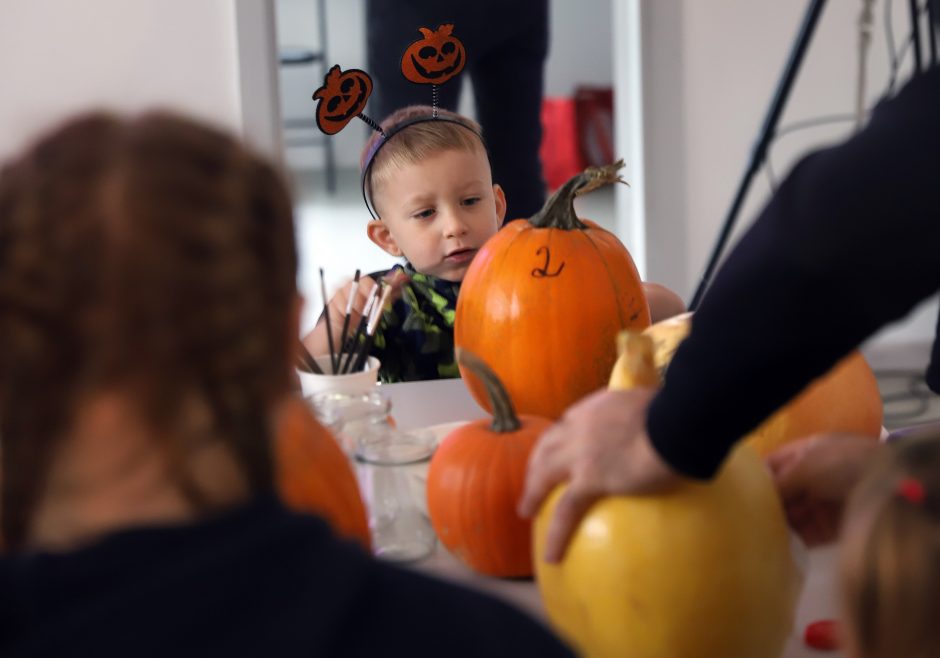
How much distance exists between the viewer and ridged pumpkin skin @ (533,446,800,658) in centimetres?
57

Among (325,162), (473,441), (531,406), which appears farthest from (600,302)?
(325,162)

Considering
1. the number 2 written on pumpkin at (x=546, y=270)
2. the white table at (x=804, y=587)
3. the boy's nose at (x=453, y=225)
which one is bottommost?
the white table at (x=804, y=587)

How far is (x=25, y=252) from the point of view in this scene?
0.39 m

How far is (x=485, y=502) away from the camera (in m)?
0.70

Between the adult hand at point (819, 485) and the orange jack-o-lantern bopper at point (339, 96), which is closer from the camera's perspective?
the adult hand at point (819, 485)

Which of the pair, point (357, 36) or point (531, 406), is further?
point (357, 36)

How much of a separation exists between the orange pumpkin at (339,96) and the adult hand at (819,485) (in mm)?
645

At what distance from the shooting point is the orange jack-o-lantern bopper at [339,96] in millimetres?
1095

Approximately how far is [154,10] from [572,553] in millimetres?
2406

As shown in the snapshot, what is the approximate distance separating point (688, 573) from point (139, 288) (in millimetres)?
349

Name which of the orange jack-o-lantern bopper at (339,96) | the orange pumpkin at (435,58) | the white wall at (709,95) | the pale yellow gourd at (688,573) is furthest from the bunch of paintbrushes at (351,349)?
the white wall at (709,95)

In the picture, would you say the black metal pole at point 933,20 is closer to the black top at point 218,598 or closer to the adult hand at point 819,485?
the adult hand at point 819,485

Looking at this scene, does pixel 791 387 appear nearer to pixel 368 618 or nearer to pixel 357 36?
pixel 368 618

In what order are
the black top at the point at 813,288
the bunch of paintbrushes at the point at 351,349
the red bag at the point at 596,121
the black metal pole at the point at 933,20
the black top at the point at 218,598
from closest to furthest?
the black top at the point at 218,598 < the black top at the point at 813,288 < the black metal pole at the point at 933,20 < the bunch of paintbrushes at the point at 351,349 < the red bag at the point at 596,121
